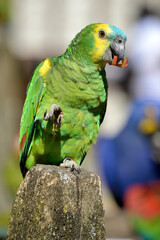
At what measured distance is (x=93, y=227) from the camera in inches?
107

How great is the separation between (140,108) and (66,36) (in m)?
4.68

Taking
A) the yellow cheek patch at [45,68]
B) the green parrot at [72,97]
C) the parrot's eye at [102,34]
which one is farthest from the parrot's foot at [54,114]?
the parrot's eye at [102,34]

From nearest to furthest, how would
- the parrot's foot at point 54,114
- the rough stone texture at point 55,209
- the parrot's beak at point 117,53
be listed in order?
1. the rough stone texture at point 55,209
2. the parrot's foot at point 54,114
3. the parrot's beak at point 117,53

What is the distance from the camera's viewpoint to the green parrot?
3.41m

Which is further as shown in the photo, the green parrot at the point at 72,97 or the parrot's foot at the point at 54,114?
the green parrot at the point at 72,97

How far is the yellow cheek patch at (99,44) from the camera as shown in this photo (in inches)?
135

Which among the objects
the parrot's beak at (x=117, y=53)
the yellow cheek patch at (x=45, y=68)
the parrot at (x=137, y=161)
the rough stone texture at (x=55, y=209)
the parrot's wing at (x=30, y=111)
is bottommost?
the parrot at (x=137, y=161)

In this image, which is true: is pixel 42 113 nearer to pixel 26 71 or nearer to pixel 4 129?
pixel 4 129

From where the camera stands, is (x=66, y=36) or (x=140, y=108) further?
(x=66, y=36)

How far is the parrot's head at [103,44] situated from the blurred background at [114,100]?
142 cm

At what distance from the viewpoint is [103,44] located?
3.44 metres

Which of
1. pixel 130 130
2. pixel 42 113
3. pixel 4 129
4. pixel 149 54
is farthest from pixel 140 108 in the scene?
pixel 42 113

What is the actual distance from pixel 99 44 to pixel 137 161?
11.7 ft

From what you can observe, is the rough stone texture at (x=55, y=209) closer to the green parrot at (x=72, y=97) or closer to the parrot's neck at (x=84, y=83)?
the green parrot at (x=72, y=97)
